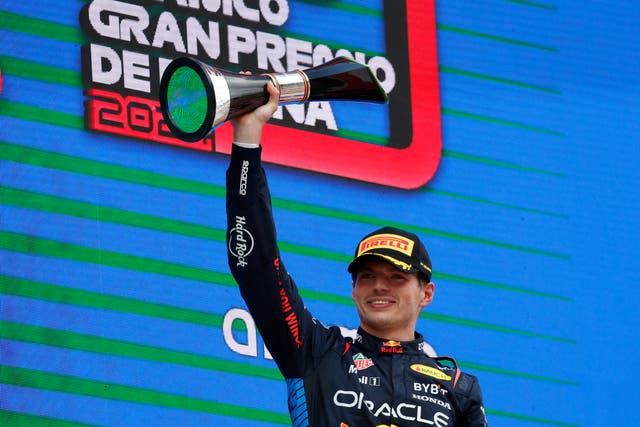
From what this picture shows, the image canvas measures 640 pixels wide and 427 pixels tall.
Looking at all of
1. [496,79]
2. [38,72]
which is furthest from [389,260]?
[496,79]

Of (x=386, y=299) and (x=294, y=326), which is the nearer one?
(x=294, y=326)

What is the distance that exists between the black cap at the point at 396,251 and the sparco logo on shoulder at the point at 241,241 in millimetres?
287

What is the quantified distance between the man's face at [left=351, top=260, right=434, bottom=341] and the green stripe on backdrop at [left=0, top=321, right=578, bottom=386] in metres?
0.73

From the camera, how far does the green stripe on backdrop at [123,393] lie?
3096 millimetres

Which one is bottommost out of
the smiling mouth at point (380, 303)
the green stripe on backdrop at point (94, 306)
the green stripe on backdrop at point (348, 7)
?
the smiling mouth at point (380, 303)

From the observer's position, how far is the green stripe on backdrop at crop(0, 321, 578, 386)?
3117 millimetres

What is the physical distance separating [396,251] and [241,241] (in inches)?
13.9

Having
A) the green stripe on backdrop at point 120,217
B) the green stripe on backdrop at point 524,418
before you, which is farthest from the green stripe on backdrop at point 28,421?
the green stripe on backdrop at point 524,418

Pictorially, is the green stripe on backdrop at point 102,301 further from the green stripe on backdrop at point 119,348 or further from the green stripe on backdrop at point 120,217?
the green stripe on backdrop at point 120,217

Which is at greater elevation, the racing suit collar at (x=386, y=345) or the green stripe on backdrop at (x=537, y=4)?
the green stripe on backdrop at (x=537, y=4)

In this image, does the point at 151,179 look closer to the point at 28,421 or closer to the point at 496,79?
the point at 28,421

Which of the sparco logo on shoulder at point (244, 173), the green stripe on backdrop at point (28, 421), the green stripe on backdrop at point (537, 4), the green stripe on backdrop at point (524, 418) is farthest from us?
the green stripe on backdrop at point (537, 4)

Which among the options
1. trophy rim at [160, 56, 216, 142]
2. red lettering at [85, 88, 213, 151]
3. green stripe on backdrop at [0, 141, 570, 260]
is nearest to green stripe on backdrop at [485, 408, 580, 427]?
green stripe on backdrop at [0, 141, 570, 260]

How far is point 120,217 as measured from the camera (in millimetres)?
3275
